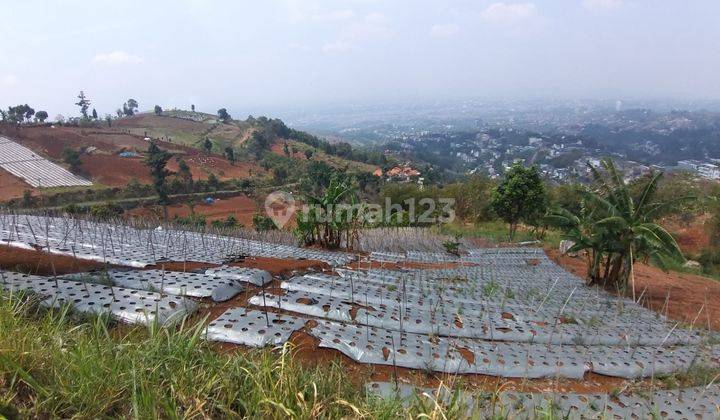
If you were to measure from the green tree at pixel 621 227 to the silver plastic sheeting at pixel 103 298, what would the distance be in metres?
6.87

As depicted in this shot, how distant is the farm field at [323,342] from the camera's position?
175cm

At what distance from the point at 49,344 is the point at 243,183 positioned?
3321 cm

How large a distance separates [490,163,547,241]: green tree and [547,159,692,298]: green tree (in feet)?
22.0

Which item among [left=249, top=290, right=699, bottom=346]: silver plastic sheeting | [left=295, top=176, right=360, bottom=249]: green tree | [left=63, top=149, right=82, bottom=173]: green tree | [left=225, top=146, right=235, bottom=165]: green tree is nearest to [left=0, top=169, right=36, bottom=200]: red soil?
[left=63, top=149, right=82, bottom=173]: green tree

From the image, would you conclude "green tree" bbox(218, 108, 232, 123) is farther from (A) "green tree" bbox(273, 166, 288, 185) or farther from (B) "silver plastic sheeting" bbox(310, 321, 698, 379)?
(B) "silver plastic sheeting" bbox(310, 321, 698, 379)

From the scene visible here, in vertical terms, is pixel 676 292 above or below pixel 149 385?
below

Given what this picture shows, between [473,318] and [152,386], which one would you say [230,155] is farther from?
[152,386]

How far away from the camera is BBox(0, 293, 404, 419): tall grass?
5.29 ft

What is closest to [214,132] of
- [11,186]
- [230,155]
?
[230,155]

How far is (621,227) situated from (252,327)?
279 inches

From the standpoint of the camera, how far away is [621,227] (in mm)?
7148

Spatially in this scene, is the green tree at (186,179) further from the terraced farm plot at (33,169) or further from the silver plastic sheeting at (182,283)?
the silver plastic sheeting at (182,283)

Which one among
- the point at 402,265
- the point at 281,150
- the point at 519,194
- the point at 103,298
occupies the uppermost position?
the point at 281,150

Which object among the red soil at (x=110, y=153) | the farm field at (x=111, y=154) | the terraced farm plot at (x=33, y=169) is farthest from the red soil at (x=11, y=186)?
the red soil at (x=110, y=153)
